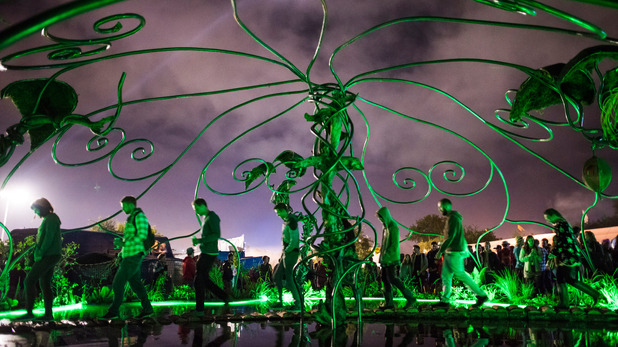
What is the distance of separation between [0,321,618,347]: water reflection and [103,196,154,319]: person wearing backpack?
2.40 feet

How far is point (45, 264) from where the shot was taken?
5398 mm

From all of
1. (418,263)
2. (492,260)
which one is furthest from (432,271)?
(492,260)

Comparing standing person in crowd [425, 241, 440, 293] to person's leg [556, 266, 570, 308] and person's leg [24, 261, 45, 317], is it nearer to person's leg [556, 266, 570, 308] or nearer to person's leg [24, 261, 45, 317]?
person's leg [556, 266, 570, 308]

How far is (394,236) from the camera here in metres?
6.63

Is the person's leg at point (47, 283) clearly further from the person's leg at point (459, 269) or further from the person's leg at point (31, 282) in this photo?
the person's leg at point (459, 269)

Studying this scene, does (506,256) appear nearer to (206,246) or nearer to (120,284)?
(206,246)

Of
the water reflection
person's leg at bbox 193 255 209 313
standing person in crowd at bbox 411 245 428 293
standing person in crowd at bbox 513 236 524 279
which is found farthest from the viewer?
standing person in crowd at bbox 411 245 428 293

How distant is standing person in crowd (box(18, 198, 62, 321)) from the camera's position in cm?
530

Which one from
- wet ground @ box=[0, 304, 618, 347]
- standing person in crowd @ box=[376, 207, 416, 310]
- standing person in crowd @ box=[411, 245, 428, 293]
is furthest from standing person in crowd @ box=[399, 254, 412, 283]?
wet ground @ box=[0, 304, 618, 347]

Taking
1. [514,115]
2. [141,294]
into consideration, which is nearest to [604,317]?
[514,115]

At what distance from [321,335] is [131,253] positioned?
3.07 m

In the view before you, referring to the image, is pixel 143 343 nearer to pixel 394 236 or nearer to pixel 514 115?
pixel 514 115

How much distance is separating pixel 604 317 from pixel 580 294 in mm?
2246

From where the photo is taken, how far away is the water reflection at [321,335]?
356 centimetres
